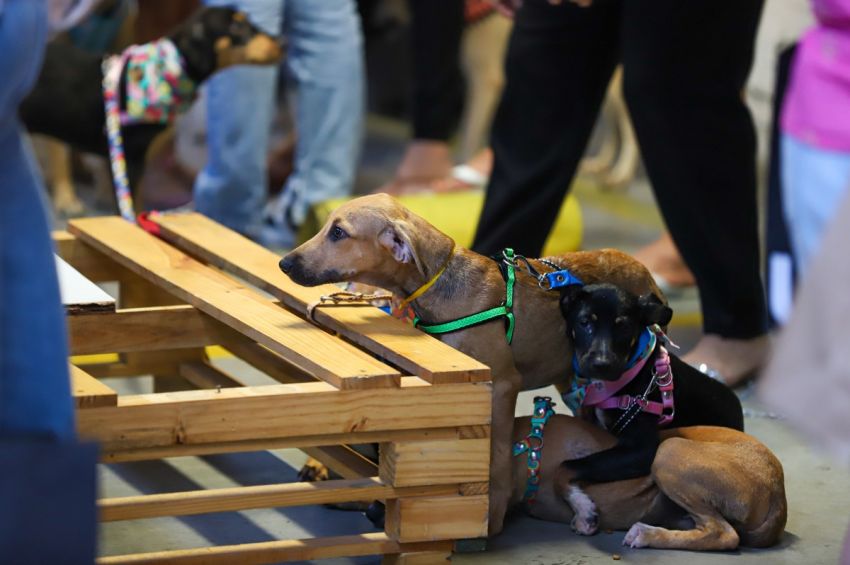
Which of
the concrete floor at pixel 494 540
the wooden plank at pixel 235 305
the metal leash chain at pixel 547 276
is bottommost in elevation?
the concrete floor at pixel 494 540

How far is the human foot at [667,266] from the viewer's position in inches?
180

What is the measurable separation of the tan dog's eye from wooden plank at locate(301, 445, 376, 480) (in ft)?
1.37

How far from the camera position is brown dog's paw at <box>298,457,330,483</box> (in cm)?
295

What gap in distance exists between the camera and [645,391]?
2.76 metres

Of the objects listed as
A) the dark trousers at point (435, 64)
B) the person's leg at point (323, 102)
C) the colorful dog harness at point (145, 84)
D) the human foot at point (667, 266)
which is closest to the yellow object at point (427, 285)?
the human foot at point (667, 266)

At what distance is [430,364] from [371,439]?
0.56 feet

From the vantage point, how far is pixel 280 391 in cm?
237

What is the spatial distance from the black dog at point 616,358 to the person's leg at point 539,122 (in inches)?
39.9

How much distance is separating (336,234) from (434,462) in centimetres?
50

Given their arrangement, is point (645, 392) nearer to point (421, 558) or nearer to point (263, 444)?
point (421, 558)

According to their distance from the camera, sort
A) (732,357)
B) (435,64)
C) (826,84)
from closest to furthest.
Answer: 1. (826,84)
2. (732,357)
3. (435,64)

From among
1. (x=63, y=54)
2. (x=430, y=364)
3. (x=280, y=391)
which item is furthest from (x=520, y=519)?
(x=63, y=54)

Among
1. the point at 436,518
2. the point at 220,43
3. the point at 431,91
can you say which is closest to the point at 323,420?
the point at 436,518

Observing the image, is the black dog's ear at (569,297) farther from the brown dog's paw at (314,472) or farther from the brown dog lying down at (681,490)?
the brown dog's paw at (314,472)
